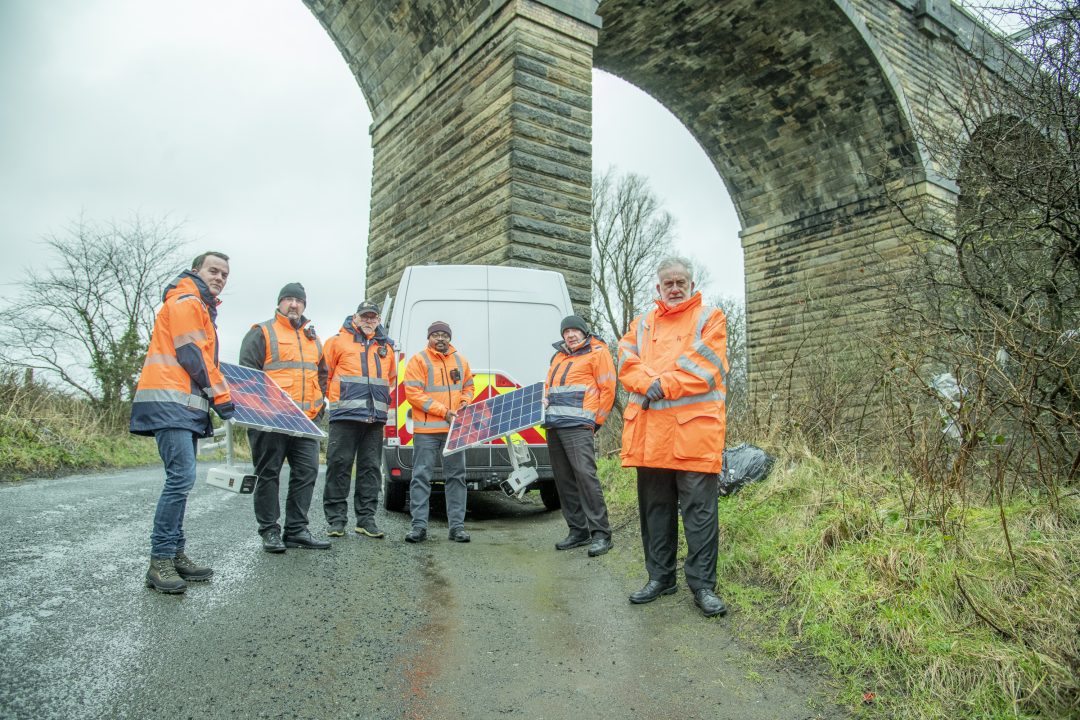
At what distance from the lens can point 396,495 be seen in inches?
267

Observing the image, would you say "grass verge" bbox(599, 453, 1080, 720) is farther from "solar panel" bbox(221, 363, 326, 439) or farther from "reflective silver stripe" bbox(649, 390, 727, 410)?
"solar panel" bbox(221, 363, 326, 439)

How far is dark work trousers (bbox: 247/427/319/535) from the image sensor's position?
489 cm

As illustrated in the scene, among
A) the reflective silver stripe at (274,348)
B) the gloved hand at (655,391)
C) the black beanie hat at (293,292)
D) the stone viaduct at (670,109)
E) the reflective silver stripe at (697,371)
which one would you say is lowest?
the gloved hand at (655,391)

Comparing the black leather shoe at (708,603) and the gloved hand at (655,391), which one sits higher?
the gloved hand at (655,391)

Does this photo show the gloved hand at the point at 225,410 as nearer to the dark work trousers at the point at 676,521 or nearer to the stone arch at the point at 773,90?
the dark work trousers at the point at 676,521

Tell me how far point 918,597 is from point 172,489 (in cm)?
370

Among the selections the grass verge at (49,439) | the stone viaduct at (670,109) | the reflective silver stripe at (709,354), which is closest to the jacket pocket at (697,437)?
the reflective silver stripe at (709,354)

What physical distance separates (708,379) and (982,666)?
5.38 feet

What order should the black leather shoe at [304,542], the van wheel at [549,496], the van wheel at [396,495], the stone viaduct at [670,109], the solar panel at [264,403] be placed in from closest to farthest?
the solar panel at [264,403] < the black leather shoe at [304,542] < the van wheel at [396,495] < the van wheel at [549,496] < the stone viaduct at [670,109]

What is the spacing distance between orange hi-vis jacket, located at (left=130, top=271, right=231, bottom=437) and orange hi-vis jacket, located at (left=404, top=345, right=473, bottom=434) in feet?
5.95

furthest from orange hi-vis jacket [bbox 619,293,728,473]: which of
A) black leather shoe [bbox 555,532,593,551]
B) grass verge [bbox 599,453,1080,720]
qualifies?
black leather shoe [bbox 555,532,593,551]

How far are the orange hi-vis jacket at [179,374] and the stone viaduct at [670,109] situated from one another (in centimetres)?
524

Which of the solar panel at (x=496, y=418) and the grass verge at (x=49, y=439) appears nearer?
the solar panel at (x=496, y=418)

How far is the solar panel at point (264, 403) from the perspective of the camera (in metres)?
4.27
